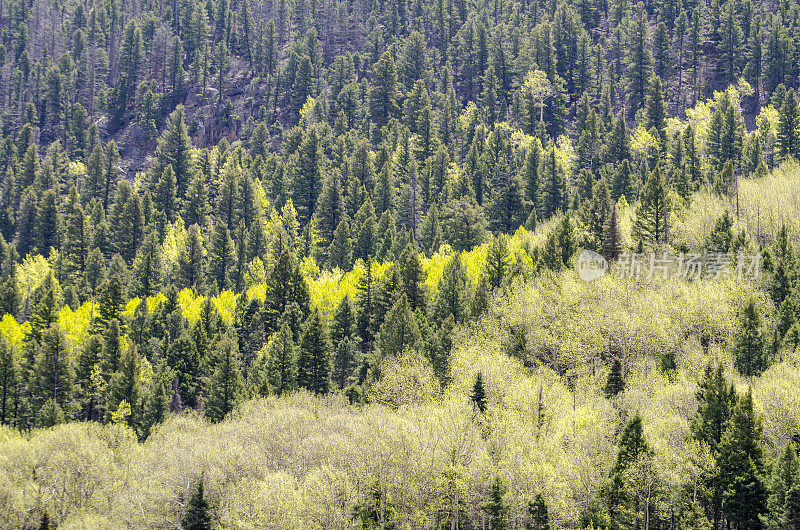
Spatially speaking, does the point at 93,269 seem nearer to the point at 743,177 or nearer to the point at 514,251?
the point at 514,251

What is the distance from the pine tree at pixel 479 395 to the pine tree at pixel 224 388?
2465 centimetres

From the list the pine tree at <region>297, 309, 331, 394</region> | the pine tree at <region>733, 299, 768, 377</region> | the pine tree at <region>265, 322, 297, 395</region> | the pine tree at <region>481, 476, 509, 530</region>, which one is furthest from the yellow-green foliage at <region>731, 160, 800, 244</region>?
the pine tree at <region>481, 476, 509, 530</region>

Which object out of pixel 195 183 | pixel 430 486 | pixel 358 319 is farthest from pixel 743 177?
pixel 195 183

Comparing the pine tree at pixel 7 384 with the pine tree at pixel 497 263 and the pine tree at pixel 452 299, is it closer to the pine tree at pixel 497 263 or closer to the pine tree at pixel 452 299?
the pine tree at pixel 452 299

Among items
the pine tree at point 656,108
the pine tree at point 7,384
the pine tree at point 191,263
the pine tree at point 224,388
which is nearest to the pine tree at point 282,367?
the pine tree at point 224,388

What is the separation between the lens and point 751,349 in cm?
6850

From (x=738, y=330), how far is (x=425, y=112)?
9003 cm

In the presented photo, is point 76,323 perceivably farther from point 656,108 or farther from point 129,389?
point 656,108

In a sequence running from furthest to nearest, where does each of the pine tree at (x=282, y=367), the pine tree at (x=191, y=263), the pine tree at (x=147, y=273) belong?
1. the pine tree at (x=191, y=263)
2. the pine tree at (x=147, y=273)
3. the pine tree at (x=282, y=367)

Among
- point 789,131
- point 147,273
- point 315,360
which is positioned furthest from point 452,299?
point 789,131

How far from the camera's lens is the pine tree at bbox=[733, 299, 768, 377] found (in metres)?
67.9

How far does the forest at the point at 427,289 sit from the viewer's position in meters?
57.7

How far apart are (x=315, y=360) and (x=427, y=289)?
1704 centimetres

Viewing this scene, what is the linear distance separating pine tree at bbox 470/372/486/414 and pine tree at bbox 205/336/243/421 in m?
24.7
